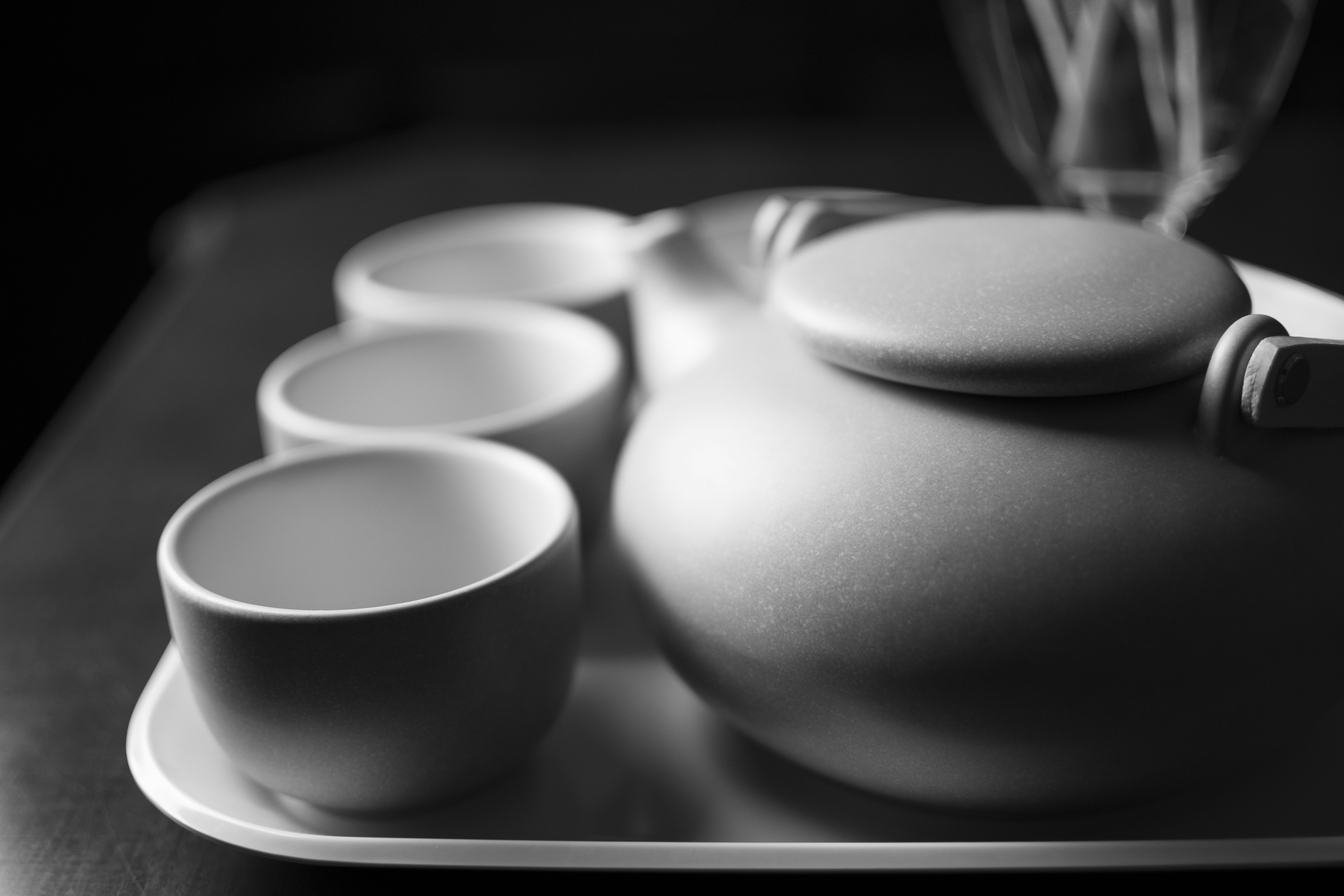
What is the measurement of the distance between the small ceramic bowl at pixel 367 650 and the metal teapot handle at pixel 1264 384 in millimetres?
193

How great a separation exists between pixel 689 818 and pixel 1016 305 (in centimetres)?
19

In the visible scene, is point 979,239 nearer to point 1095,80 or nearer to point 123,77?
point 1095,80

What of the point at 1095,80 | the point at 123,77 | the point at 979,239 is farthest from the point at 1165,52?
the point at 123,77

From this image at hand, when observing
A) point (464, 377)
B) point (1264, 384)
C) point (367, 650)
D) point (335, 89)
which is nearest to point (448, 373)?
point (464, 377)

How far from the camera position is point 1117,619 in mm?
323

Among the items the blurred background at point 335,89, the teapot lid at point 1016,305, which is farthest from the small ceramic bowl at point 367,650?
the blurred background at point 335,89

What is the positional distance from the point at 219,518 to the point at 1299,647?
1.12 feet

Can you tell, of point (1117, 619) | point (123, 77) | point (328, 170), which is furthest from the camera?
point (123, 77)

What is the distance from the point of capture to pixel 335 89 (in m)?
1.64

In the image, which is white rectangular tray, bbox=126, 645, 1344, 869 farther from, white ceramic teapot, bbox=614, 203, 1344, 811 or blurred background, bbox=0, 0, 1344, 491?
blurred background, bbox=0, 0, 1344, 491

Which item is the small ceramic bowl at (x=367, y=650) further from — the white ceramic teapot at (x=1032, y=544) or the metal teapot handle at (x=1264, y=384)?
the metal teapot handle at (x=1264, y=384)

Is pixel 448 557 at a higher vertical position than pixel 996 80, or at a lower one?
lower

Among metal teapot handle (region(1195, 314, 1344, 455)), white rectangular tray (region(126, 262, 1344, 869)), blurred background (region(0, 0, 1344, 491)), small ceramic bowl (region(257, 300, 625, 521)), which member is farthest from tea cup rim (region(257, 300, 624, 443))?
blurred background (region(0, 0, 1344, 491))

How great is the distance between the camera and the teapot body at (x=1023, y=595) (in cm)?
33
